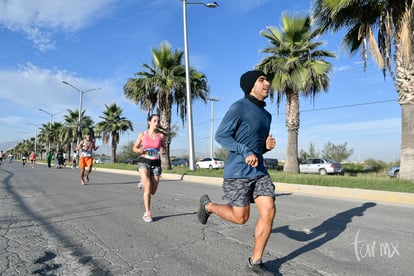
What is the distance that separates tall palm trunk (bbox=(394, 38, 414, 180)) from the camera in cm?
1101

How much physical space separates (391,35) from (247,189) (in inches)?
431

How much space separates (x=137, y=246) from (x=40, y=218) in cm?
259

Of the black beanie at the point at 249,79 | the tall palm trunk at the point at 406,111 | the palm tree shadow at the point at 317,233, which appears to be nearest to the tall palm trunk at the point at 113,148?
the tall palm trunk at the point at 406,111

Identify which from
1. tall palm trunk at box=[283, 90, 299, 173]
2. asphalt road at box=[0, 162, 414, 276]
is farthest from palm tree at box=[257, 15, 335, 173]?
asphalt road at box=[0, 162, 414, 276]

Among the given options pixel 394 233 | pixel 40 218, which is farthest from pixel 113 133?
pixel 394 233

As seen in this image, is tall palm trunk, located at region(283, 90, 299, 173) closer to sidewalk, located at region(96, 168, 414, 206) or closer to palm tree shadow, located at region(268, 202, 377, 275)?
sidewalk, located at region(96, 168, 414, 206)

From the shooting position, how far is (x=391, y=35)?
11336 millimetres

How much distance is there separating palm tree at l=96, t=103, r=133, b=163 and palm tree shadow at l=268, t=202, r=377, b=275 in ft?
116

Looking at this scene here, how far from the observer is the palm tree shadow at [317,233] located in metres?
3.49

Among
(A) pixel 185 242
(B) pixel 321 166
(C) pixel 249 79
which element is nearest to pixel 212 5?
(B) pixel 321 166

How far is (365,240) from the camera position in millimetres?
4281

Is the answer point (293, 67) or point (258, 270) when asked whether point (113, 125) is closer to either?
point (293, 67)

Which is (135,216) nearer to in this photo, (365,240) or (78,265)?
(78,265)

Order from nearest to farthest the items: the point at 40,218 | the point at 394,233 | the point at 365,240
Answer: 1. the point at 365,240
2. the point at 394,233
3. the point at 40,218
